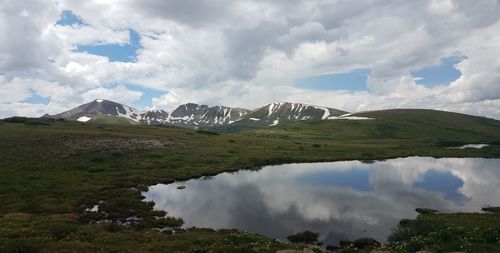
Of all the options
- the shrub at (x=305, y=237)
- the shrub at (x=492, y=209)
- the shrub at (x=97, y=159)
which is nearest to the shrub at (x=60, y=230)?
the shrub at (x=305, y=237)

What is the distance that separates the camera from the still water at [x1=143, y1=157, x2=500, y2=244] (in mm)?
40156

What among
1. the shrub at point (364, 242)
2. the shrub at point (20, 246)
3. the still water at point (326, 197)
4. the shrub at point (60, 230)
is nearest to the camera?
the shrub at point (20, 246)

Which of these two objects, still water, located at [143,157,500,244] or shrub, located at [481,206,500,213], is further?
shrub, located at [481,206,500,213]

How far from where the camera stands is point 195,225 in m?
39.7

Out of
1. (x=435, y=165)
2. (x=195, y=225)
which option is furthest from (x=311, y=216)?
(x=435, y=165)

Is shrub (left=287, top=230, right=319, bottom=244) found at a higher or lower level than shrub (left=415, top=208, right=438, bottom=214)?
lower

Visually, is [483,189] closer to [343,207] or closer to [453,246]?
[343,207]

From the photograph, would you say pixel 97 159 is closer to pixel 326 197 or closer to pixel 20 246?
pixel 326 197

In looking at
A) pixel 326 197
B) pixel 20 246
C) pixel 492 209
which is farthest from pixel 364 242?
pixel 20 246

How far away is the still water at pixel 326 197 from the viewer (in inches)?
1581

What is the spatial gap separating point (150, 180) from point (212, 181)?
435 inches

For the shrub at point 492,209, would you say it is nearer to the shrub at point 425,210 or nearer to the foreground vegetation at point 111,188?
A: the foreground vegetation at point 111,188

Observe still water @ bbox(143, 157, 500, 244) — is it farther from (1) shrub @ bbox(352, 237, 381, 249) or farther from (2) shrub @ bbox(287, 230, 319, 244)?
(1) shrub @ bbox(352, 237, 381, 249)

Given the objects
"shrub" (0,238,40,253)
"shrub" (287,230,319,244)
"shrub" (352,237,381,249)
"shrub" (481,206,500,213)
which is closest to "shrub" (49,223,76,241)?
"shrub" (0,238,40,253)
